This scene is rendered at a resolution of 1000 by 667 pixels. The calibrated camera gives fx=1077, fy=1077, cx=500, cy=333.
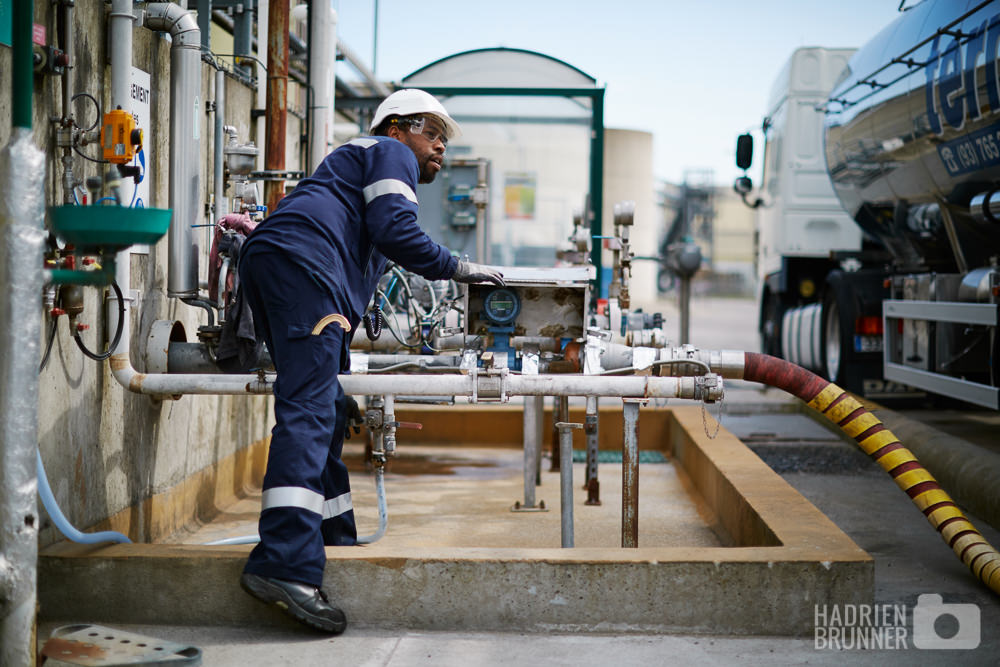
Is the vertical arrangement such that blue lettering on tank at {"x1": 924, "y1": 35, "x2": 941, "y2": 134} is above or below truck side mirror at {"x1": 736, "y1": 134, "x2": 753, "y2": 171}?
below

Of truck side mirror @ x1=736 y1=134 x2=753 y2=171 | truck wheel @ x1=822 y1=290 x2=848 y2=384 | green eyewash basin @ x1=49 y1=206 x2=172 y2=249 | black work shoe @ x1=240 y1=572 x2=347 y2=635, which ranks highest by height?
truck side mirror @ x1=736 y1=134 x2=753 y2=171

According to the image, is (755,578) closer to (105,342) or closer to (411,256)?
(411,256)

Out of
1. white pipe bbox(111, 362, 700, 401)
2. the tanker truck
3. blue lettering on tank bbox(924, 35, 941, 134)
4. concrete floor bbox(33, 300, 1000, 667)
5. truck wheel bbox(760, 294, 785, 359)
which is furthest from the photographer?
truck wheel bbox(760, 294, 785, 359)

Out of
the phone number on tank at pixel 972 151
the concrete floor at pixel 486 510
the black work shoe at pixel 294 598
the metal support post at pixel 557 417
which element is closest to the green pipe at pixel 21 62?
the black work shoe at pixel 294 598

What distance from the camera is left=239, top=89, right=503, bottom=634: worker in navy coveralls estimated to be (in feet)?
11.8

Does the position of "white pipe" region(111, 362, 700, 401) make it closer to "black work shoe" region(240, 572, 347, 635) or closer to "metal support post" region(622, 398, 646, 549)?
"metal support post" region(622, 398, 646, 549)

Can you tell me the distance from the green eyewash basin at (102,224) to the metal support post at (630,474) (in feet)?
6.89

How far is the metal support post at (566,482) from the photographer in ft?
14.2

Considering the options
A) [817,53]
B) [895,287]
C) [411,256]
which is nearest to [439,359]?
[411,256]

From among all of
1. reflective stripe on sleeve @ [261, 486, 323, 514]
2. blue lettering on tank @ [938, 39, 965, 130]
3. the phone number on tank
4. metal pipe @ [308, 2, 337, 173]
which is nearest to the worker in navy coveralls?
reflective stripe on sleeve @ [261, 486, 323, 514]

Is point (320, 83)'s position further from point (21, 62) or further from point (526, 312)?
point (21, 62)

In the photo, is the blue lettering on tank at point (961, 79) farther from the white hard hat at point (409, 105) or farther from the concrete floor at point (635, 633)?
the white hard hat at point (409, 105)

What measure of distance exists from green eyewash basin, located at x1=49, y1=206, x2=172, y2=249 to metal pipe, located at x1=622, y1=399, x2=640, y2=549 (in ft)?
6.89

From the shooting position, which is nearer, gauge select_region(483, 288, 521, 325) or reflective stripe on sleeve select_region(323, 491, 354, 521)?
reflective stripe on sleeve select_region(323, 491, 354, 521)
